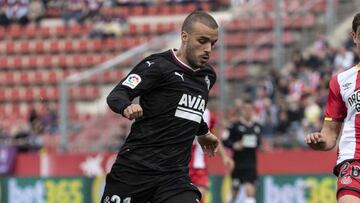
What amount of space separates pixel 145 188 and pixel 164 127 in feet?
1.62

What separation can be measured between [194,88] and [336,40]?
17.1 m

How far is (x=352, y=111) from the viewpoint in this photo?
A: 312 inches

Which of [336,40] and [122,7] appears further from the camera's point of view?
[122,7]

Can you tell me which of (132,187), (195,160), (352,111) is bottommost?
(195,160)

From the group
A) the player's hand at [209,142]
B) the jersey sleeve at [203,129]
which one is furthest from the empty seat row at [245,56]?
the jersey sleeve at [203,129]

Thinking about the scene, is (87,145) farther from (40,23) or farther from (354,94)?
(354,94)

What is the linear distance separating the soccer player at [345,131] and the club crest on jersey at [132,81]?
1.35 meters

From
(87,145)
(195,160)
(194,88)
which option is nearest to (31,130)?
(87,145)

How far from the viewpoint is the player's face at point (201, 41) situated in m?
8.09

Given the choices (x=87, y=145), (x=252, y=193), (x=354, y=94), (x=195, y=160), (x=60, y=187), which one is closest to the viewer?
(x=354, y=94)

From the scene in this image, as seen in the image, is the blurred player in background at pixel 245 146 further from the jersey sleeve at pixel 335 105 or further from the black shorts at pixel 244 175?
the jersey sleeve at pixel 335 105

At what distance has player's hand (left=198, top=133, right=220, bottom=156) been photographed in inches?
346

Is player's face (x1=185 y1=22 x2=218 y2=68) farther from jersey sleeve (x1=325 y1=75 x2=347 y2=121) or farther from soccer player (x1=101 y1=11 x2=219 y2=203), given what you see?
jersey sleeve (x1=325 y1=75 x2=347 y2=121)

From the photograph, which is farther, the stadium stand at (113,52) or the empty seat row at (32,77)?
the empty seat row at (32,77)
